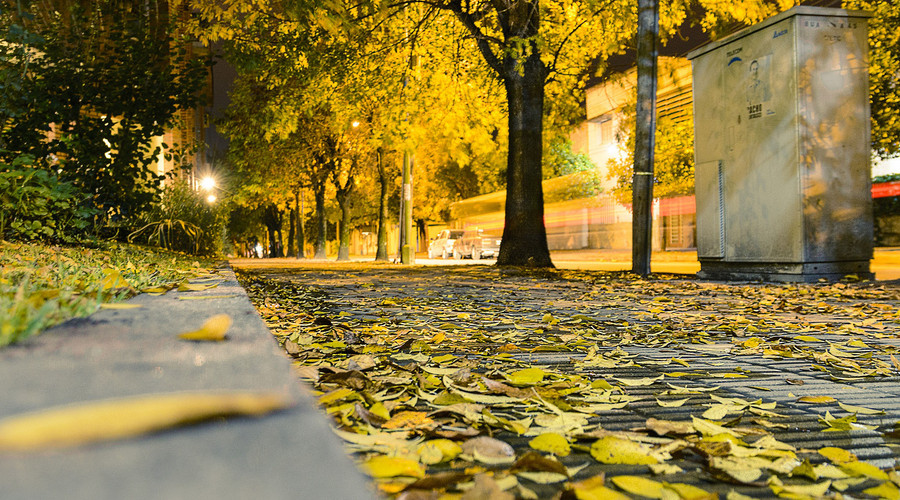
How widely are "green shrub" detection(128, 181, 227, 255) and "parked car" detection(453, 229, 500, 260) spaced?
2186cm

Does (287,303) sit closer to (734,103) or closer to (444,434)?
(444,434)

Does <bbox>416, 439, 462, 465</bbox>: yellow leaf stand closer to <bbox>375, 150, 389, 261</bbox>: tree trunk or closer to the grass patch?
the grass patch

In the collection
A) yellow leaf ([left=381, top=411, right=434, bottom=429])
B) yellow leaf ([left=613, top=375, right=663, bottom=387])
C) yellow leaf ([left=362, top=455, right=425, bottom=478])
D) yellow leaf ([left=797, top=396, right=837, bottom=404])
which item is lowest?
yellow leaf ([left=797, top=396, right=837, bottom=404])

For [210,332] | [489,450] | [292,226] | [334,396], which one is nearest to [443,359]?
[334,396]

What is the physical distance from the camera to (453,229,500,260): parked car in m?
34.1

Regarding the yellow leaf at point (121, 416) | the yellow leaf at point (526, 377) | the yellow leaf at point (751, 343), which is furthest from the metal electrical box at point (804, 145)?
the yellow leaf at point (121, 416)

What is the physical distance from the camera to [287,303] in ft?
21.5

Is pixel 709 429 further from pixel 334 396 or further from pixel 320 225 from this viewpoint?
pixel 320 225

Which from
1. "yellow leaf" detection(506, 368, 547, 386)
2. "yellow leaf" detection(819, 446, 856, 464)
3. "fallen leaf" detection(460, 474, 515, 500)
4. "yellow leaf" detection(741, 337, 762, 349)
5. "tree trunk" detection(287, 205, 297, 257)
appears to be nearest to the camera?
"fallen leaf" detection(460, 474, 515, 500)

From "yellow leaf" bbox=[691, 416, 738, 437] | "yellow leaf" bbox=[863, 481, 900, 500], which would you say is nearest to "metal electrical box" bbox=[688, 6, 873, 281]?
"yellow leaf" bbox=[691, 416, 738, 437]

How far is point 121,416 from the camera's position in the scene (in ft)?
3.39

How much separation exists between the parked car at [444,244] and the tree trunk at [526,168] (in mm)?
24110

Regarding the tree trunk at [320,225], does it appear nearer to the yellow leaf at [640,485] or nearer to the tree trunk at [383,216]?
the tree trunk at [383,216]

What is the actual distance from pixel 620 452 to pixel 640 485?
264 millimetres
